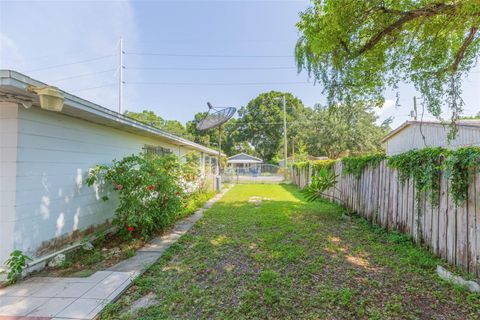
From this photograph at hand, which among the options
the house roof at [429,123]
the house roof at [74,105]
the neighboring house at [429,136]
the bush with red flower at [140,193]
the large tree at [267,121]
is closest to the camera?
the house roof at [74,105]

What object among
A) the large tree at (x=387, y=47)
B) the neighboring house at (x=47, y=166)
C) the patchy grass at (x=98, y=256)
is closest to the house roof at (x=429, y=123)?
the large tree at (x=387, y=47)

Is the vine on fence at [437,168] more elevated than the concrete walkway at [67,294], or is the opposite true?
the vine on fence at [437,168]

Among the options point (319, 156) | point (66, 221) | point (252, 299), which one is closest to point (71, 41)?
point (66, 221)

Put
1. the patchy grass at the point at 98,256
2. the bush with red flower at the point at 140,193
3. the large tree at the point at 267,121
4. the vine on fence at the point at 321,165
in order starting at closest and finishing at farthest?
the patchy grass at the point at 98,256
the bush with red flower at the point at 140,193
the vine on fence at the point at 321,165
the large tree at the point at 267,121

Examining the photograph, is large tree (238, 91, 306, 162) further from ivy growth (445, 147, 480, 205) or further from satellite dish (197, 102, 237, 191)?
ivy growth (445, 147, 480, 205)

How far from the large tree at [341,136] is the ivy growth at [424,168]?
62.5 ft

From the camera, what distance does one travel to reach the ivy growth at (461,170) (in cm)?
282

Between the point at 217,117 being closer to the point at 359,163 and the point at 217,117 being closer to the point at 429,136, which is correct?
the point at 359,163

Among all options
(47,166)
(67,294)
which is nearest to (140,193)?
(47,166)

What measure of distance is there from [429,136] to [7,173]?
16251mm

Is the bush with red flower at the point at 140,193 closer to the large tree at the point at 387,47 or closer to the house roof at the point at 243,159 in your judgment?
the large tree at the point at 387,47

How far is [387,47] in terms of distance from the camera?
522 cm

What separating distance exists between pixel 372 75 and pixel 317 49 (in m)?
2.06

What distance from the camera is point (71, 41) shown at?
1184cm
